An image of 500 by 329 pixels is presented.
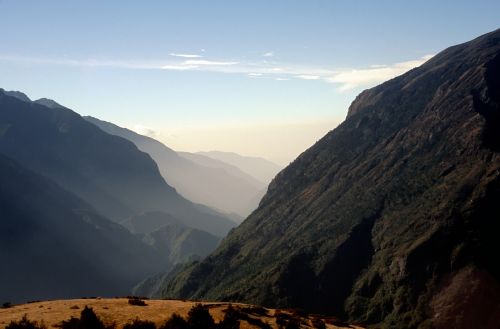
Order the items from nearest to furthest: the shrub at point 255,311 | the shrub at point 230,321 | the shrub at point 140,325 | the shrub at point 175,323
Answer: the shrub at point 140,325 → the shrub at point 175,323 → the shrub at point 230,321 → the shrub at point 255,311

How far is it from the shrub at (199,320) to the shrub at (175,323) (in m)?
0.54

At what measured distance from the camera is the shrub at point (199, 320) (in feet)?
140

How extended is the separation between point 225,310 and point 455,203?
395 feet

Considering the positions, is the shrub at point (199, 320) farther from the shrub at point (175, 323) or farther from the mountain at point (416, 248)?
the mountain at point (416, 248)

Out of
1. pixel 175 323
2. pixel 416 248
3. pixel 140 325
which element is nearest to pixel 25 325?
pixel 140 325

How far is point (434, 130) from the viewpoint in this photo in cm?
19975

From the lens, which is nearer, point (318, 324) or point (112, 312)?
point (112, 312)

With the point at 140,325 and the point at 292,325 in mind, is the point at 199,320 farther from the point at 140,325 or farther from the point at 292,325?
the point at 292,325

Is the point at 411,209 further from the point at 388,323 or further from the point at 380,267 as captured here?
the point at 388,323

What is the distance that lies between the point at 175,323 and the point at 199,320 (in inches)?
90.2

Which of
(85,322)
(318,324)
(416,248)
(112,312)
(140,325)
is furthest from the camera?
(416,248)

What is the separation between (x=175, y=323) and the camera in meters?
42.2

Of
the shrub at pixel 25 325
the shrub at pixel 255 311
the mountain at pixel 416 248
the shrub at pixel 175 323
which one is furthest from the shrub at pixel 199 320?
the mountain at pixel 416 248

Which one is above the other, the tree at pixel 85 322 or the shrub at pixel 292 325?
the tree at pixel 85 322
